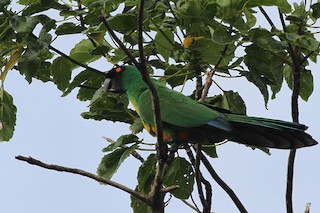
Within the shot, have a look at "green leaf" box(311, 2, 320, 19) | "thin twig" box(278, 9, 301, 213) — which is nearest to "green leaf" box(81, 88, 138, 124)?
"thin twig" box(278, 9, 301, 213)

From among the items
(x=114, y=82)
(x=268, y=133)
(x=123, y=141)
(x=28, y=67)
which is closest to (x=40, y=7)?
(x=28, y=67)

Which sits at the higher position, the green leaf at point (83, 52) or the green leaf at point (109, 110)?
the green leaf at point (83, 52)

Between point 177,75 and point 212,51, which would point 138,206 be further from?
point 212,51

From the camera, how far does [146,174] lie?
3.71m

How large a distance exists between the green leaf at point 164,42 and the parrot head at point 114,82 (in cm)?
31

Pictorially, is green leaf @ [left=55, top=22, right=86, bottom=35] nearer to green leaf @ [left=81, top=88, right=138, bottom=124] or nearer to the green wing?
green leaf @ [left=81, top=88, right=138, bottom=124]

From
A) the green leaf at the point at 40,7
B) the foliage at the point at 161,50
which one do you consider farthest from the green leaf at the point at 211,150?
the green leaf at the point at 40,7

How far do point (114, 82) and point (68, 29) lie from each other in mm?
469

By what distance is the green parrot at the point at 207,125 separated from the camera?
332 centimetres

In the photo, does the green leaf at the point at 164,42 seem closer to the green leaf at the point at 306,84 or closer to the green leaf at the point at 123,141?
the green leaf at the point at 123,141

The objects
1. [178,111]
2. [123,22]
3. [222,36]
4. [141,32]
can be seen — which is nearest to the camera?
[141,32]

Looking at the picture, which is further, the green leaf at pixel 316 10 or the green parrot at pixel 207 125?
the green leaf at pixel 316 10

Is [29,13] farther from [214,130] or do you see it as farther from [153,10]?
[214,130]

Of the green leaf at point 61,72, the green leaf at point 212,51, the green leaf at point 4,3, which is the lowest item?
the green leaf at point 212,51
